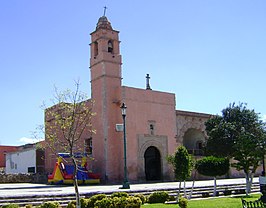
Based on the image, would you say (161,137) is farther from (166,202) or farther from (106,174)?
(166,202)

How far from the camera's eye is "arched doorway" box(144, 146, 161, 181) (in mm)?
29855

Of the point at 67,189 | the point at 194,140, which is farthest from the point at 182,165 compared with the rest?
the point at 194,140

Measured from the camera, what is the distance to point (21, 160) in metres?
39.8

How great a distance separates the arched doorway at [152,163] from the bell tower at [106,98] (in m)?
3.24

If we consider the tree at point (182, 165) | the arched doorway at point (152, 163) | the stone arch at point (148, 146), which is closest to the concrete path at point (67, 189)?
the tree at point (182, 165)

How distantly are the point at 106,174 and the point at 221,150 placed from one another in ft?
26.8

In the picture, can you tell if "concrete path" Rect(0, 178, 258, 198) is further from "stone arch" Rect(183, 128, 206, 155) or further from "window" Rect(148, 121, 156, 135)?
"stone arch" Rect(183, 128, 206, 155)

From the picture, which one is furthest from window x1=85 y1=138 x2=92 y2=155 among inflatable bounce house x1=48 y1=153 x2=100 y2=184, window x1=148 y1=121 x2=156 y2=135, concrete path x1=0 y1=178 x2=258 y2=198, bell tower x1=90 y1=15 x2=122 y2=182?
concrete path x1=0 y1=178 x2=258 y2=198

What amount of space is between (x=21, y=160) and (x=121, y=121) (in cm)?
1666

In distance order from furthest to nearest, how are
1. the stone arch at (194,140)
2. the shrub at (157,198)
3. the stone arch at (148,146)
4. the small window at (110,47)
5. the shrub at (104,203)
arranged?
the stone arch at (194,140) < the small window at (110,47) < the stone arch at (148,146) < the shrub at (157,198) < the shrub at (104,203)

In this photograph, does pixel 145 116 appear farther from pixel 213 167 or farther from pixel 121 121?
pixel 213 167

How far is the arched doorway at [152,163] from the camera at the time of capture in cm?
2985

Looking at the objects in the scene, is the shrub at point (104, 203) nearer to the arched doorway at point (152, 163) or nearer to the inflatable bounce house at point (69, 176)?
the inflatable bounce house at point (69, 176)

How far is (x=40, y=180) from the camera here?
103 ft
